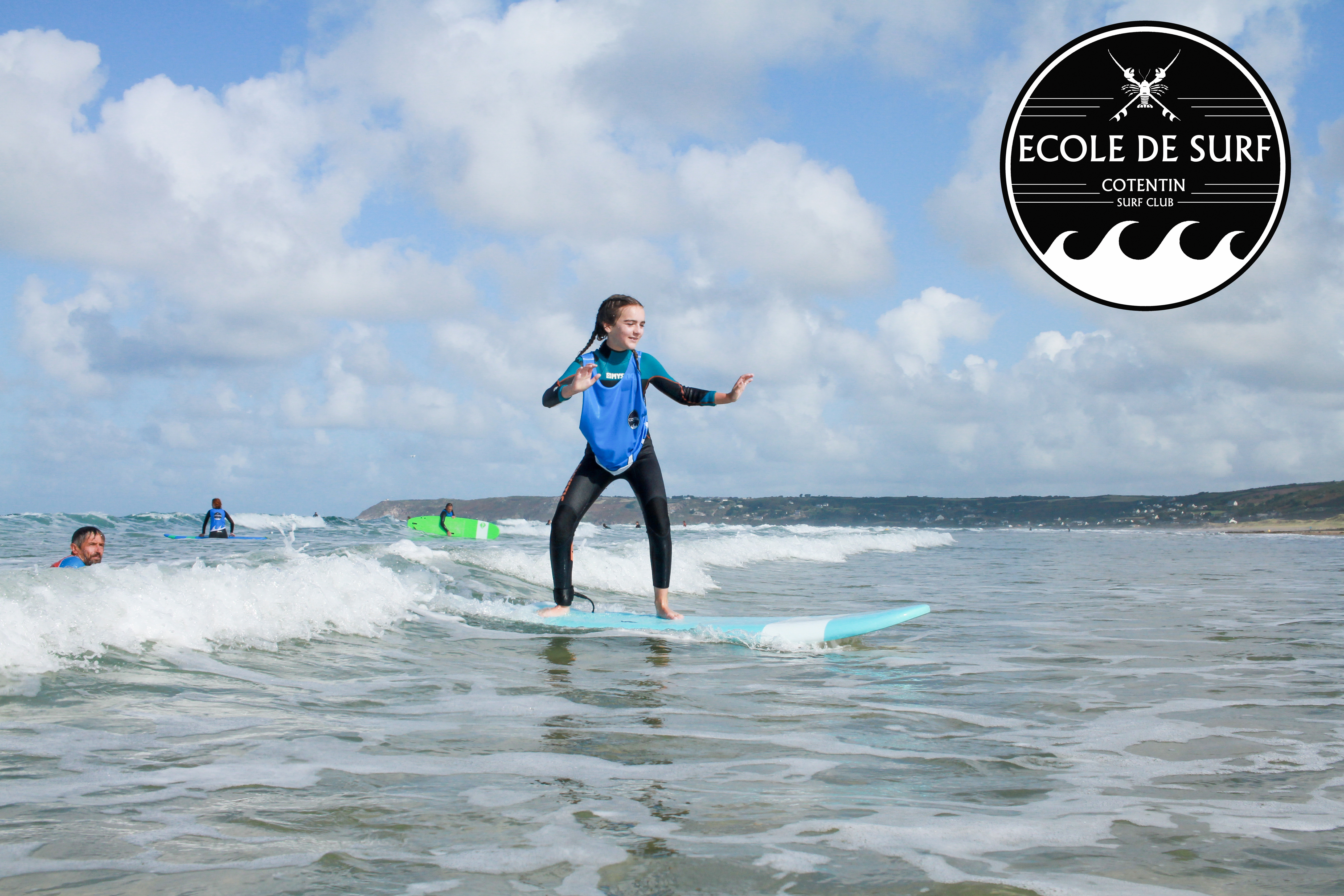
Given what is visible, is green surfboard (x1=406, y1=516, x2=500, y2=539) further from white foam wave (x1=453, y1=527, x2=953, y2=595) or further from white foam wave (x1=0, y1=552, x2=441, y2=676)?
white foam wave (x1=0, y1=552, x2=441, y2=676)

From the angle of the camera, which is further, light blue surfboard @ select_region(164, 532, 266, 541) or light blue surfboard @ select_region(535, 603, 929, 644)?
light blue surfboard @ select_region(164, 532, 266, 541)

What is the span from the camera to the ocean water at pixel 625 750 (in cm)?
221

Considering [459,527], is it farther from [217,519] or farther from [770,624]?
[770,624]

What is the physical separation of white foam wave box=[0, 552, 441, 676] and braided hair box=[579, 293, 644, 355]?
9.17 feet

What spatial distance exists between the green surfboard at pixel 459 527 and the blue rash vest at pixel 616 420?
2234 centimetres

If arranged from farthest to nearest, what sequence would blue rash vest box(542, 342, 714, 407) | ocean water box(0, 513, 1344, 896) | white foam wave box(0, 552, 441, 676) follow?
blue rash vest box(542, 342, 714, 407)
white foam wave box(0, 552, 441, 676)
ocean water box(0, 513, 1344, 896)

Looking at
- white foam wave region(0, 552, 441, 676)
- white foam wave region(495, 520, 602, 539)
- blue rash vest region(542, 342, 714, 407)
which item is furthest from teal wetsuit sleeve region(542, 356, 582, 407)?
white foam wave region(495, 520, 602, 539)

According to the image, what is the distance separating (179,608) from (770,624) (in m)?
4.06

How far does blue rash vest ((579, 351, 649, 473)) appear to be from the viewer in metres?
6.77

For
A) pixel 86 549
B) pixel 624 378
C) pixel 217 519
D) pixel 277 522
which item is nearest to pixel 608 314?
pixel 624 378

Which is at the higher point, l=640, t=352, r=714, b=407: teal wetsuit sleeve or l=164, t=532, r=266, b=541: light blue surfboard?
l=640, t=352, r=714, b=407: teal wetsuit sleeve

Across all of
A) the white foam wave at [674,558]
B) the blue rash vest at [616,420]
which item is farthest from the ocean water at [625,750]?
the white foam wave at [674,558]

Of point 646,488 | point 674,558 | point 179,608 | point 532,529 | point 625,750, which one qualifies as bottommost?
point 532,529

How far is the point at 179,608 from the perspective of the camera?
5785mm
